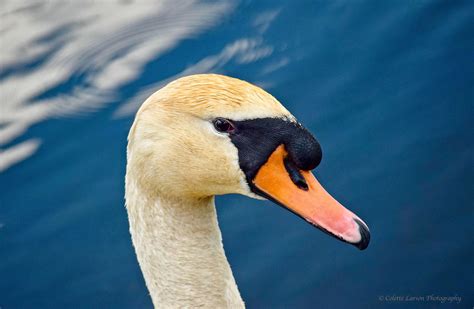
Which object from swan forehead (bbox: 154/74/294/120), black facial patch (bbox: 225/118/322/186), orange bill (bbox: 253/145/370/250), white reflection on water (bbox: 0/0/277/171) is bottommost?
orange bill (bbox: 253/145/370/250)

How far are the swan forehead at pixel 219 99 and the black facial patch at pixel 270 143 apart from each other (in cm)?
3

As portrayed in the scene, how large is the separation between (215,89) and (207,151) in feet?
0.73

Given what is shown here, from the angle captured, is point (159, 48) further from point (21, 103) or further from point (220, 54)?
point (21, 103)

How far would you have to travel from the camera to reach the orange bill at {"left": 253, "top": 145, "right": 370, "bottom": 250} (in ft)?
8.23

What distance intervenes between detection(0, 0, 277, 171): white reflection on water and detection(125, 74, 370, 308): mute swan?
343 centimetres

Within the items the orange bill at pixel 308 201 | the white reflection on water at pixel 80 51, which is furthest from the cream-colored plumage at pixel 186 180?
the white reflection on water at pixel 80 51

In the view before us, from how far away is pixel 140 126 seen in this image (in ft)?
8.80

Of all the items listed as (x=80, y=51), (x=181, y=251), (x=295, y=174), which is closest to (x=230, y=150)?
(x=295, y=174)

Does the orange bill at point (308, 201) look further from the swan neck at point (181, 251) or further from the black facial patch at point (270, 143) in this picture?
the swan neck at point (181, 251)

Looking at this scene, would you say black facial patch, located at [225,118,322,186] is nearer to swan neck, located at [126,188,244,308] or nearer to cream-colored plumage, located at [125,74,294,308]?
cream-colored plumage, located at [125,74,294,308]

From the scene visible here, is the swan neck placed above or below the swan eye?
below

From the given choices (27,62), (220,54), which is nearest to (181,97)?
(220,54)

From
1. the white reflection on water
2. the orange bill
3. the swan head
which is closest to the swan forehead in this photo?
the swan head

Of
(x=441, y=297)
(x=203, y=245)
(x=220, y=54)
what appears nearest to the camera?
(x=203, y=245)
